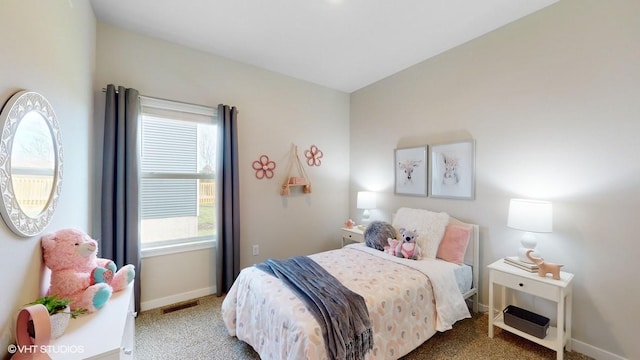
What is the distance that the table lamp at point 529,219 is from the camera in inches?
72.7

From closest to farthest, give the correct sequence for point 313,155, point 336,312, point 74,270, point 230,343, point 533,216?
point 74,270 < point 336,312 < point 533,216 < point 230,343 < point 313,155

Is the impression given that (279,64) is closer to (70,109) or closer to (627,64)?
(70,109)

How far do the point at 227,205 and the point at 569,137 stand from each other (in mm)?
3196

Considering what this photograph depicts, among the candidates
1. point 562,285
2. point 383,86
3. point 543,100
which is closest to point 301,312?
point 562,285

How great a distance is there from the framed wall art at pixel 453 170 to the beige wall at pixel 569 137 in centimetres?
Result: 7

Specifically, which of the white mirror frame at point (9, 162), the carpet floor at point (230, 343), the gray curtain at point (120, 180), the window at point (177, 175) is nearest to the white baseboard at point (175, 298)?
the carpet floor at point (230, 343)

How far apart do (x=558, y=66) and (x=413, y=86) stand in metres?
1.34

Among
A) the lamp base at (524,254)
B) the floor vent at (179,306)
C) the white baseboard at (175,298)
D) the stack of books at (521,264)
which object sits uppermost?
the lamp base at (524,254)

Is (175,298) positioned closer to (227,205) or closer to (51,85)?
(227,205)

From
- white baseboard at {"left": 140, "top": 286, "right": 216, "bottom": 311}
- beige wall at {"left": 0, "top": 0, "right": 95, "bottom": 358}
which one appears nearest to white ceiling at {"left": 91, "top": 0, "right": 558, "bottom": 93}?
beige wall at {"left": 0, "top": 0, "right": 95, "bottom": 358}

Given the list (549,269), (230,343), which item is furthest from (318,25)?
(230,343)

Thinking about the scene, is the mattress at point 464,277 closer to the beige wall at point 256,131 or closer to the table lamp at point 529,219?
the table lamp at point 529,219

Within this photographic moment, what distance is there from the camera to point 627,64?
Result: 5.64ft

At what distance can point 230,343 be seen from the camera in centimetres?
198
